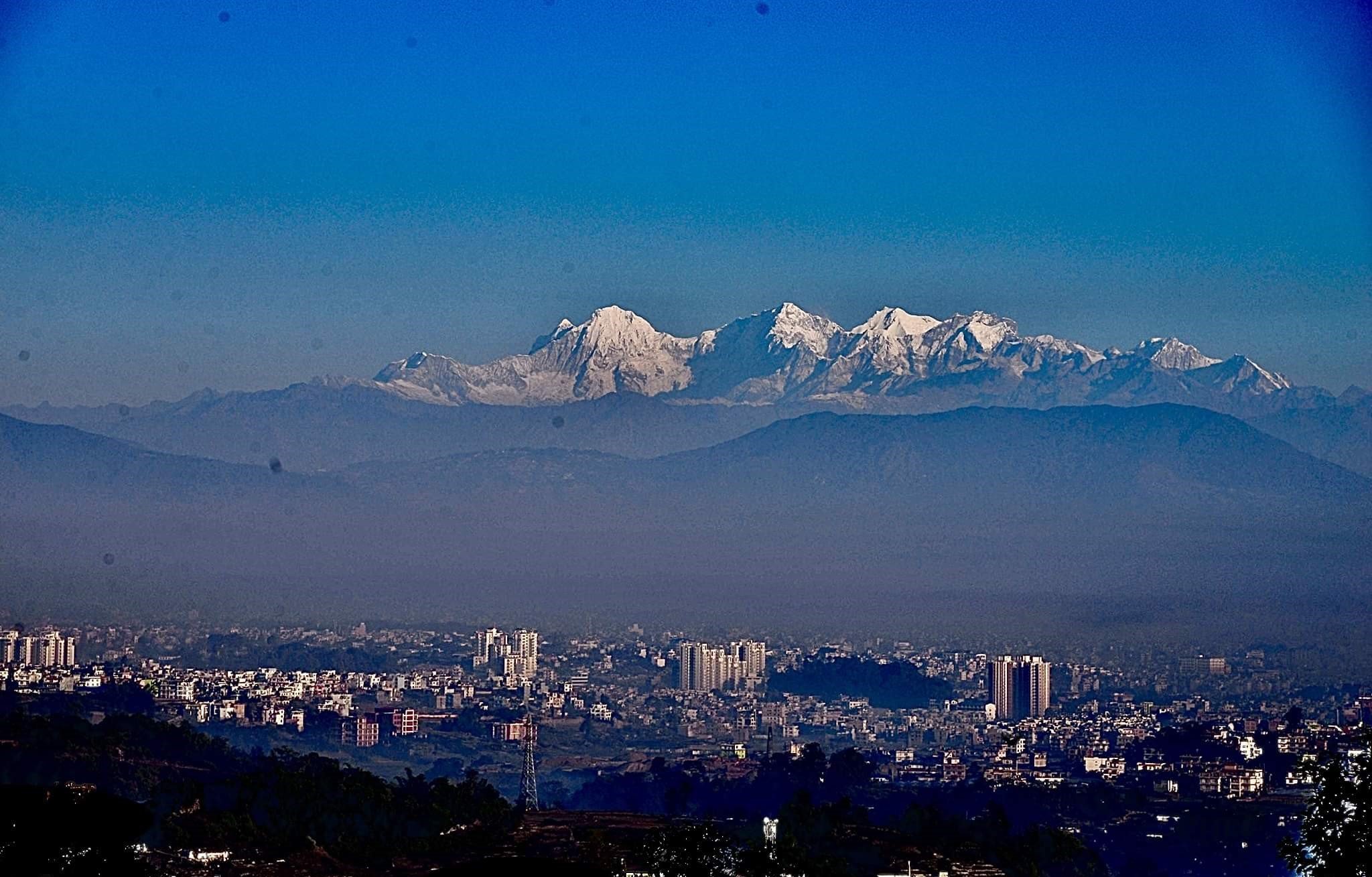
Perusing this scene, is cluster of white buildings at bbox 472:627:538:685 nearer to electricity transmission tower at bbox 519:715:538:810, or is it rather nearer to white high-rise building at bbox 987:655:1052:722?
white high-rise building at bbox 987:655:1052:722

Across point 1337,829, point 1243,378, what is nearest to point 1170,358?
point 1243,378

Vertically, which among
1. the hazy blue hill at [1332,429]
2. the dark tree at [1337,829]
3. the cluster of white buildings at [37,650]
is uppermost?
the hazy blue hill at [1332,429]

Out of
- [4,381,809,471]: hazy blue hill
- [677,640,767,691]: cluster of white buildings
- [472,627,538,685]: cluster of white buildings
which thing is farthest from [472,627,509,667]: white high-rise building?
[4,381,809,471]: hazy blue hill

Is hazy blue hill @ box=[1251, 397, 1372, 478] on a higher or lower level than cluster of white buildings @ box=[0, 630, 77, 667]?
higher

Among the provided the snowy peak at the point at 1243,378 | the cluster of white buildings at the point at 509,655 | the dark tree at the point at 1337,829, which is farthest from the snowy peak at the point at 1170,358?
the dark tree at the point at 1337,829

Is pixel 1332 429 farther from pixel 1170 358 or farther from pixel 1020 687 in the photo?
pixel 1020 687

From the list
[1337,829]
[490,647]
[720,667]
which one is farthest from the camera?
[490,647]

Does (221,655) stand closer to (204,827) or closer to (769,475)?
(204,827)

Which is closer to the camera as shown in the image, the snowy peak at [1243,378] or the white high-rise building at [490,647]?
the white high-rise building at [490,647]

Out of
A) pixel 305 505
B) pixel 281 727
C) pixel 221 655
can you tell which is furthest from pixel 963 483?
pixel 281 727

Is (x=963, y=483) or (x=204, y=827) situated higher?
(x=963, y=483)

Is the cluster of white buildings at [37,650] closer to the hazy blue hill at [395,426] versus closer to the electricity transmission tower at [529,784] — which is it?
the electricity transmission tower at [529,784]
